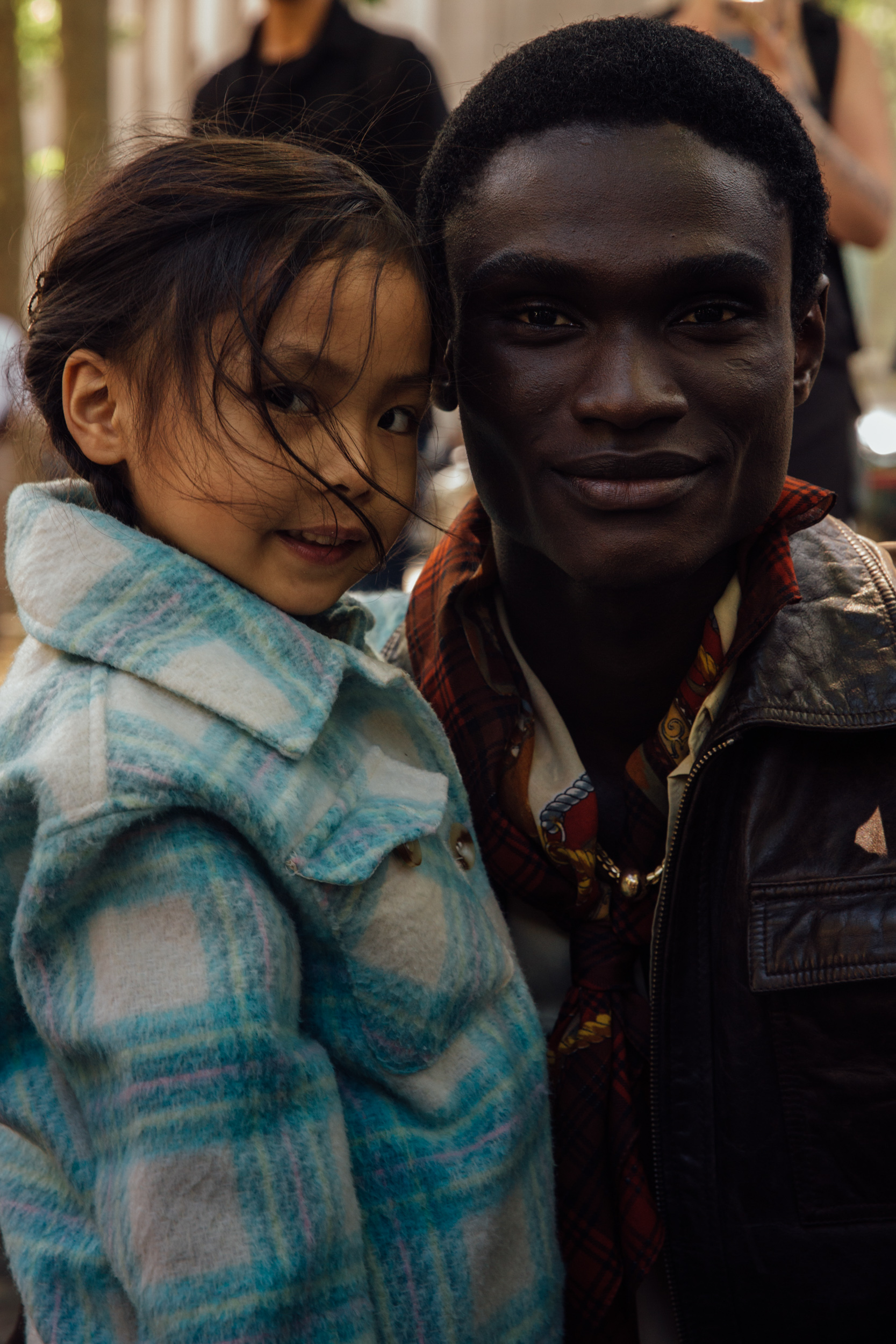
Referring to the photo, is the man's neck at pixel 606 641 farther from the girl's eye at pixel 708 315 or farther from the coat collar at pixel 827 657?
the girl's eye at pixel 708 315

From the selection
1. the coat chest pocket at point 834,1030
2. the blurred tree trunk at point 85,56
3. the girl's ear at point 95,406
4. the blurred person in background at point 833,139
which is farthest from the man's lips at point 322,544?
the blurred tree trunk at point 85,56

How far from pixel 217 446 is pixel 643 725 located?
83 centimetres

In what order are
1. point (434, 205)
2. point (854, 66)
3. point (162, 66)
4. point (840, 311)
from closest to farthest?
point (434, 205), point (840, 311), point (854, 66), point (162, 66)

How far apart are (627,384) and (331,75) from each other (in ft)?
8.56

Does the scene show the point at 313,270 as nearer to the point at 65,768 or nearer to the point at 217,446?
the point at 217,446

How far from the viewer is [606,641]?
6.50 ft

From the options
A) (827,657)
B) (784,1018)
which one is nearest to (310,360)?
(827,657)

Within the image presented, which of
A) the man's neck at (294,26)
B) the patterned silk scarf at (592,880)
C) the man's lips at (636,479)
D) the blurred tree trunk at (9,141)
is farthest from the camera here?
the blurred tree trunk at (9,141)

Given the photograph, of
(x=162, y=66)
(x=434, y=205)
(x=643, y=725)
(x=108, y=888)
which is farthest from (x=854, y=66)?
(x=162, y=66)

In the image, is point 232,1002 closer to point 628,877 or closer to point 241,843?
point 241,843

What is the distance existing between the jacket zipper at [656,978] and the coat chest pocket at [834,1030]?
0.12 meters

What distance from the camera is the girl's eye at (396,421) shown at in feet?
5.60

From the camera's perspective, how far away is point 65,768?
4.40 feet

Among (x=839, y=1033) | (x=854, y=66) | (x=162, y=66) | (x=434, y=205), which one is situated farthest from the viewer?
(x=162, y=66)
